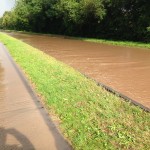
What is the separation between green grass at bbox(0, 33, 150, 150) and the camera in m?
5.06

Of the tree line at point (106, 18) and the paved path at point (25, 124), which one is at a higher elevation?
the tree line at point (106, 18)

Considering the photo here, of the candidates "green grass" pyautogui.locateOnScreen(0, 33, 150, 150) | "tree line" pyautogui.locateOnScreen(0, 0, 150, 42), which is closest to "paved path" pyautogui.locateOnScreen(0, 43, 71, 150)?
"green grass" pyautogui.locateOnScreen(0, 33, 150, 150)

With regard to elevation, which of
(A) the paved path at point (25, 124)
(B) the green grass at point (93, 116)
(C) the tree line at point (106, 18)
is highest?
(C) the tree line at point (106, 18)

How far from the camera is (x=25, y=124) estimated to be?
615 centimetres

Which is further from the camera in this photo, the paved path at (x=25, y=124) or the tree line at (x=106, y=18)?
the tree line at (x=106, y=18)

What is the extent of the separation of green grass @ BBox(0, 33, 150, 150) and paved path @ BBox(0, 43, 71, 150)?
0.25 meters

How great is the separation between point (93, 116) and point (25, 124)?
1.46 meters

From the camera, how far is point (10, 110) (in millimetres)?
7137

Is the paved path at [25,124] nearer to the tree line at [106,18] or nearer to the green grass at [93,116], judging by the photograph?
the green grass at [93,116]

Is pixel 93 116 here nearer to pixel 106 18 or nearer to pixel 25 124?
pixel 25 124

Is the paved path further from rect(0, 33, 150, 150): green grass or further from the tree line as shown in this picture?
the tree line

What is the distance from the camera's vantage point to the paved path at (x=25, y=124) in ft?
16.9

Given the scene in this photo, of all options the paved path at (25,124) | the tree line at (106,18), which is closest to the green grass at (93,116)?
the paved path at (25,124)

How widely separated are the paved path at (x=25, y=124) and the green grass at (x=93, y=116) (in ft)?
0.84
